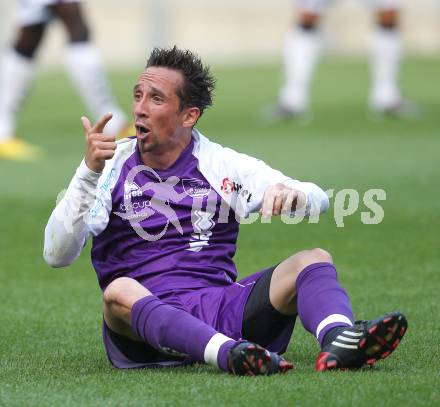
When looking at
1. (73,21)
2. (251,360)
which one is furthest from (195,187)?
(73,21)

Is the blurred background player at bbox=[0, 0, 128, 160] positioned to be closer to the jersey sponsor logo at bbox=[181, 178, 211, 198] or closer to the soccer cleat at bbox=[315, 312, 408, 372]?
the jersey sponsor logo at bbox=[181, 178, 211, 198]

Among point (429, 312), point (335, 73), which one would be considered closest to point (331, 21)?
point (335, 73)

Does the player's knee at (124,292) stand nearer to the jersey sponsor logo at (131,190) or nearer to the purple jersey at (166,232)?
the purple jersey at (166,232)

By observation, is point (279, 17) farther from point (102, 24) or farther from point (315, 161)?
point (315, 161)

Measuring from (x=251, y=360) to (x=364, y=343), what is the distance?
35cm

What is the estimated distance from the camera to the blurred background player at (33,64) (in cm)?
1118

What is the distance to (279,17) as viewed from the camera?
29.3 m

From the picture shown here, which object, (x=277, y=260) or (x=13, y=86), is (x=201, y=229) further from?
(x=13, y=86)

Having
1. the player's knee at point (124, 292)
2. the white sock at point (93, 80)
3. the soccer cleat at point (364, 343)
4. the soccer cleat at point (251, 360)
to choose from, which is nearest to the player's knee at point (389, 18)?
the white sock at point (93, 80)

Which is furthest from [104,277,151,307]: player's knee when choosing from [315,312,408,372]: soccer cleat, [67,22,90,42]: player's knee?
[67,22,90,42]: player's knee

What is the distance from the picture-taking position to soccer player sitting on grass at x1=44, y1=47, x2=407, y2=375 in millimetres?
4262

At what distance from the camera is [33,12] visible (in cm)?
1131

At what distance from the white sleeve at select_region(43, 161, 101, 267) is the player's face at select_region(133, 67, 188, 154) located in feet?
1.09

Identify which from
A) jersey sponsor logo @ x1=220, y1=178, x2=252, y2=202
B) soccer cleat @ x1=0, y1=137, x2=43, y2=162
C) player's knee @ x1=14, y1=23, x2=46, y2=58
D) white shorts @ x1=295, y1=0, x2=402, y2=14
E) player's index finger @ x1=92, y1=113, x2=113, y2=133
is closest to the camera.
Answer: player's index finger @ x1=92, y1=113, x2=113, y2=133
